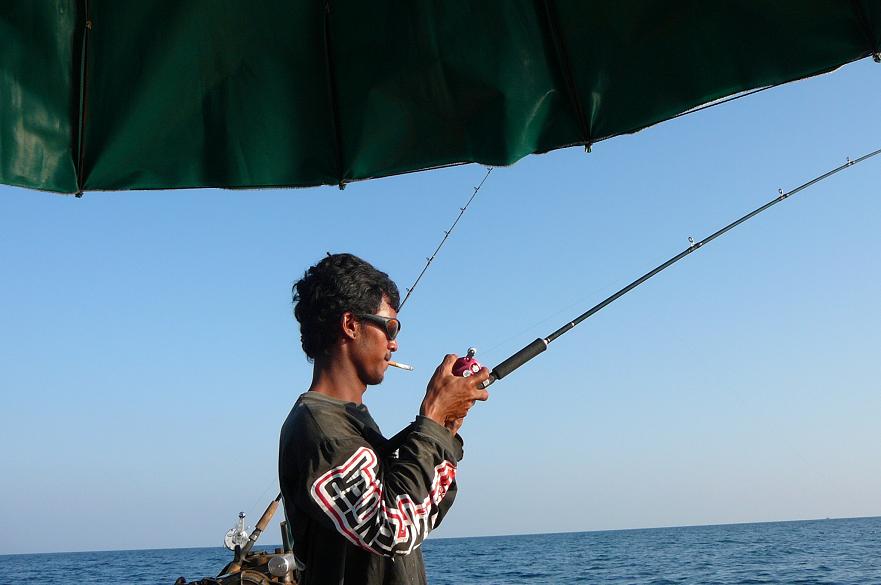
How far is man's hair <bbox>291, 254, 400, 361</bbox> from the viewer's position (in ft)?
8.21

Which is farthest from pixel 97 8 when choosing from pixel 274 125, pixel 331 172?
pixel 331 172

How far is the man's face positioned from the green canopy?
0.44 metres

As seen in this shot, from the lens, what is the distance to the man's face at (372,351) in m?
2.50

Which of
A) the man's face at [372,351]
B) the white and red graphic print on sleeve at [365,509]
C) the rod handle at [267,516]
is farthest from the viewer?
the rod handle at [267,516]

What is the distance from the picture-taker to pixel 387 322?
2.53 metres

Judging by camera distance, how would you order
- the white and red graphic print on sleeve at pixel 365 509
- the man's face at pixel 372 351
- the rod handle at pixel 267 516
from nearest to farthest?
1. the white and red graphic print on sleeve at pixel 365 509
2. the man's face at pixel 372 351
3. the rod handle at pixel 267 516

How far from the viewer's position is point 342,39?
2412mm

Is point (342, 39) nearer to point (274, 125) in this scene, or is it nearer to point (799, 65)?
point (274, 125)

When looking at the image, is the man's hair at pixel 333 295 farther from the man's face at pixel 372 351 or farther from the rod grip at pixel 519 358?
the rod grip at pixel 519 358

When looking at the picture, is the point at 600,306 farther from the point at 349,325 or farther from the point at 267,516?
the point at 267,516

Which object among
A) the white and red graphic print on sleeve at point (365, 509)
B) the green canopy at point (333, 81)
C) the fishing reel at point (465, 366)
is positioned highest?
the green canopy at point (333, 81)

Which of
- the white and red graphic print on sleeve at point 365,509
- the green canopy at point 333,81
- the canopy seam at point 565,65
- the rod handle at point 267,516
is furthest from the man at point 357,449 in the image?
the rod handle at point 267,516

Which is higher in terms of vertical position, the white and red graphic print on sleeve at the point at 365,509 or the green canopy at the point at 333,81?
the green canopy at the point at 333,81

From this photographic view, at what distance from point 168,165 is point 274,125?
1.03 feet
